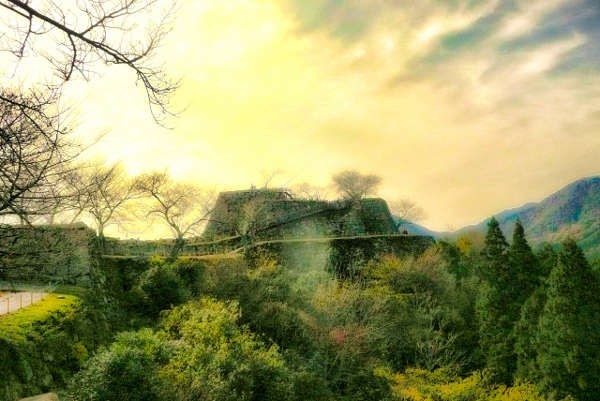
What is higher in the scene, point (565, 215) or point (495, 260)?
point (565, 215)

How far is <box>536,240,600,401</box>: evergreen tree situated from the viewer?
21016mm

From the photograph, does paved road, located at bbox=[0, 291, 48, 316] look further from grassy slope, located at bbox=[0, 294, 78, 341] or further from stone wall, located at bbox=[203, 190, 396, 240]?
stone wall, located at bbox=[203, 190, 396, 240]

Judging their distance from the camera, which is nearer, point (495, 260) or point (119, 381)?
point (119, 381)

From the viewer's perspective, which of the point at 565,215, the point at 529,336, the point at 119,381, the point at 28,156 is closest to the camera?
the point at 28,156

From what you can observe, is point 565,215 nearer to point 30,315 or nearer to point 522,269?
point 522,269

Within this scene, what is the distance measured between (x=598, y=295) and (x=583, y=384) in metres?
4.81

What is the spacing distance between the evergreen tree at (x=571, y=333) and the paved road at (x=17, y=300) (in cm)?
2067

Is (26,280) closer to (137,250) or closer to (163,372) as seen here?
(163,372)

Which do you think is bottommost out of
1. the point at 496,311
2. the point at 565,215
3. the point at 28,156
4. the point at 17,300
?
the point at 496,311

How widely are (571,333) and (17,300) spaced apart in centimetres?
2205

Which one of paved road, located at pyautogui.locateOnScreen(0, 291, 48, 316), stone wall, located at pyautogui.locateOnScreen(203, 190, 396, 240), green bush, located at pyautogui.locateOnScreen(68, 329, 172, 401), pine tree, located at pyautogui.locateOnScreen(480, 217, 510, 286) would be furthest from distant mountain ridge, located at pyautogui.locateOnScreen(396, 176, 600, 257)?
green bush, located at pyautogui.locateOnScreen(68, 329, 172, 401)

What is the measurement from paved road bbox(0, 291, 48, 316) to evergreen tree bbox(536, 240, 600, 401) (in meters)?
20.7

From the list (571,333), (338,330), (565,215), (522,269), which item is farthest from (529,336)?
(565,215)

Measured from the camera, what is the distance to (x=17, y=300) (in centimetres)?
1432
